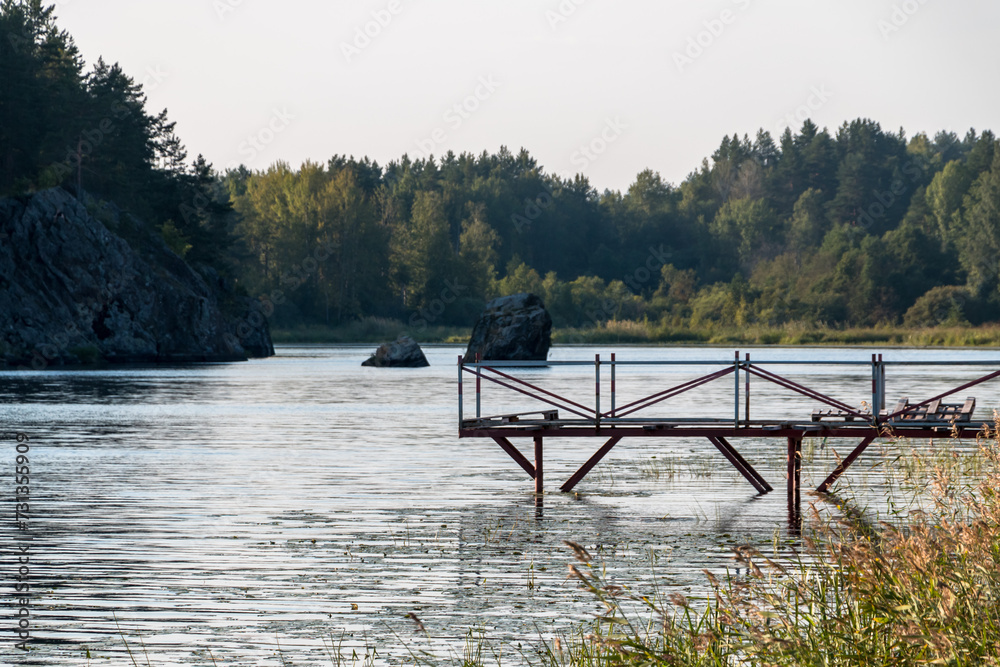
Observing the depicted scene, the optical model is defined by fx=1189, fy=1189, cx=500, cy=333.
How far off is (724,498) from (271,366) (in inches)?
2219

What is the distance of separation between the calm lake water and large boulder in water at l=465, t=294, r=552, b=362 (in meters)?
32.1

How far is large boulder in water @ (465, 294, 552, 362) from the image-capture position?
66.9 metres

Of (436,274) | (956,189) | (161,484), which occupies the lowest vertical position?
(161,484)

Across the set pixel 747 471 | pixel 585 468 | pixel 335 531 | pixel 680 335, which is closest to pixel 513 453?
pixel 585 468

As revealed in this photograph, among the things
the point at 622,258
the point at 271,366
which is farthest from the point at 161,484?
the point at 622,258

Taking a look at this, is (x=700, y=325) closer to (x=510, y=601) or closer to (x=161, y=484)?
(x=161, y=484)

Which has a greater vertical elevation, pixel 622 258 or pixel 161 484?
pixel 622 258

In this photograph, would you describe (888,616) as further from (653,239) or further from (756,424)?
(653,239)

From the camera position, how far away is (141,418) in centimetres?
3478

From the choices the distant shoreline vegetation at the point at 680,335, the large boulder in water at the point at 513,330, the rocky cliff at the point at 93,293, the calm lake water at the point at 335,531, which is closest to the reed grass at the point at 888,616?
the calm lake water at the point at 335,531

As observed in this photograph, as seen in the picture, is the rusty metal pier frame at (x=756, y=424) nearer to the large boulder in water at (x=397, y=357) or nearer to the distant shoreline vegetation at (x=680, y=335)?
the large boulder in water at (x=397, y=357)

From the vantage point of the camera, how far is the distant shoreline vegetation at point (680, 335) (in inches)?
3637

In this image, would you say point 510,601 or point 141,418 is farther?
point 141,418

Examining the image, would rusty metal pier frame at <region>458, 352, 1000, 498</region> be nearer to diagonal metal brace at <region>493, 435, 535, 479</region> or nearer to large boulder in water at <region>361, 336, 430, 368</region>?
diagonal metal brace at <region>493, 435, 535, 479</region>
